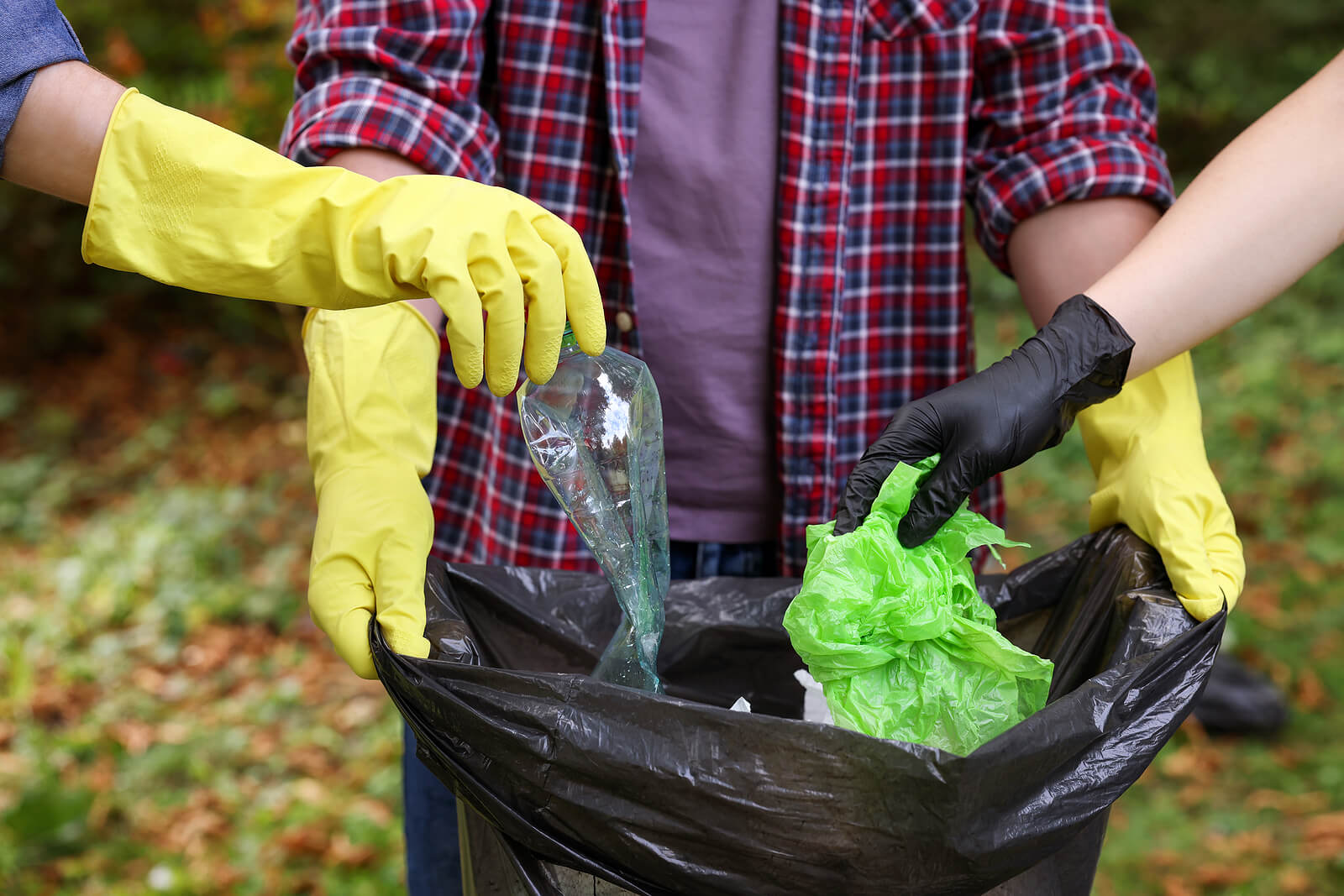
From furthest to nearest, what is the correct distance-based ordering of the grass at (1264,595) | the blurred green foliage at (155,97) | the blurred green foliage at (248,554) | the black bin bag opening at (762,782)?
the blurred green foliage at (155,97) < the blurred green foliage at (248,554) < the grass at (1264,595) < the black bin bag opening at (762,782)

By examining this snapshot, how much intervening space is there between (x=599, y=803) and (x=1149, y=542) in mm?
646

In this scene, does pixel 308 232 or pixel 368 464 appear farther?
pixel 368 464

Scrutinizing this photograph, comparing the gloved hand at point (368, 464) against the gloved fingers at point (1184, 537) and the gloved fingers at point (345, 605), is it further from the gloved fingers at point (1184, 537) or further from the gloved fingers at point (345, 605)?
the gloved fingers at point (1184, 537)

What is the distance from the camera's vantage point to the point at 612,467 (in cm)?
108

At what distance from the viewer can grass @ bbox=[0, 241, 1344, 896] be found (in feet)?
8.02

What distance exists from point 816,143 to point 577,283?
0.42m

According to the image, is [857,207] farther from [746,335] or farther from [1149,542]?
[1149,542]

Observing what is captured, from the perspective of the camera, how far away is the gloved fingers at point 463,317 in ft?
2.96

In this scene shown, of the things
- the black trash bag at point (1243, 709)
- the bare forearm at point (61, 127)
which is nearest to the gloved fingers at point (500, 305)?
the bare forearm at point (61, 127)

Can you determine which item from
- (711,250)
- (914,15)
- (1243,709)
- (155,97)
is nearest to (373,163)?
(711,250)

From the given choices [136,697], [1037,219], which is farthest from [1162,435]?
[136,697]

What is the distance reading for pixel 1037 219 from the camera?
1.28 meters

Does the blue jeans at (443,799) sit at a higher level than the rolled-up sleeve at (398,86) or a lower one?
lower

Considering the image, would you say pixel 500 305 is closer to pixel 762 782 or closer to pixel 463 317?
pixel 463 317
